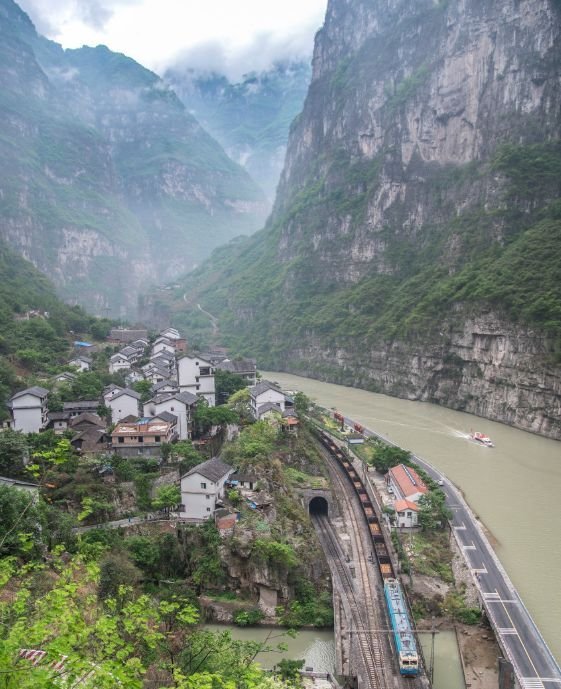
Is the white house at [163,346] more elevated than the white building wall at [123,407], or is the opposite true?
the white house at [163,346]

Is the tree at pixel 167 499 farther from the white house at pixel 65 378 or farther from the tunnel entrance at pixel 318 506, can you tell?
the white house at pixel 65 378

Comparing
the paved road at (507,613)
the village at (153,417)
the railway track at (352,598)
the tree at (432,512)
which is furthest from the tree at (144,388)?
the paved road at (507,613)

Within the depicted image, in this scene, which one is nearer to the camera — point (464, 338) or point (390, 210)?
point (464, 338)

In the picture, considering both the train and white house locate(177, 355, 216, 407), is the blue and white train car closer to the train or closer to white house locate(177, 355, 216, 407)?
the train

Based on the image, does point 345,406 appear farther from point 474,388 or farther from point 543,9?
point 543,9

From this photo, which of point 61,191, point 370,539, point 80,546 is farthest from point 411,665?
point 61,191

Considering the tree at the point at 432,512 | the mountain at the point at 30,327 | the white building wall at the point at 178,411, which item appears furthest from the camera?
the mountain at the point at 30,327

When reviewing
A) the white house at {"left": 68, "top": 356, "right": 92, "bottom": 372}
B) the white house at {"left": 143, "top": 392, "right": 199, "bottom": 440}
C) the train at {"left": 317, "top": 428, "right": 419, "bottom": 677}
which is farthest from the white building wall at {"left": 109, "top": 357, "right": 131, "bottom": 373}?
the train at {"left": 317, "top": 428, "right": 419, "bottom": 677}
